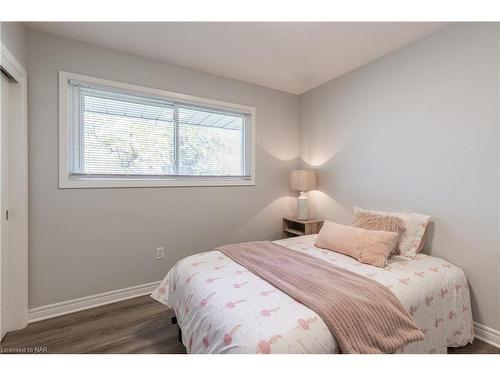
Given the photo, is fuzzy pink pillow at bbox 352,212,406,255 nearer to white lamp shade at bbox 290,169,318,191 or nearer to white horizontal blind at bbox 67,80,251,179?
white lamp shade at bbox 290,169,318,191

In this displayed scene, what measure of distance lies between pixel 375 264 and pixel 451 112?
55.1 inches

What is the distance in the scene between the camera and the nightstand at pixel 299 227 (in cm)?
306

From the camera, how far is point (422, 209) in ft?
7.01

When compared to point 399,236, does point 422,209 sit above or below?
above

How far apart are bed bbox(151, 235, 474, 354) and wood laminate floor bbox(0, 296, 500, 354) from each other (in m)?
0.29

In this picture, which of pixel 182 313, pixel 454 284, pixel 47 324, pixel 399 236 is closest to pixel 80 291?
pixel 47 324

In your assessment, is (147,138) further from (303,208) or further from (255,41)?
(303,208)

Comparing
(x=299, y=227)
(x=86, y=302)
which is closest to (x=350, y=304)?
(x=299, y=227)

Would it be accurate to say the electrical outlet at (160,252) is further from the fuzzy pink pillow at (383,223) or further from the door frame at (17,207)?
the fuzzy pink pillow at (383,223)

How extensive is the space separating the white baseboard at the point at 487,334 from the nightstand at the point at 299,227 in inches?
64.7

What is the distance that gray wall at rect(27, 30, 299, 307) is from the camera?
2.03 metres

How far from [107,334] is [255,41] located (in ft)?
9.09

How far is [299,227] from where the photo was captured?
3338 mm
